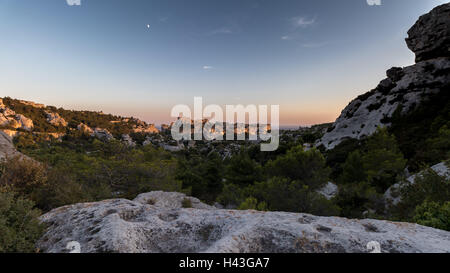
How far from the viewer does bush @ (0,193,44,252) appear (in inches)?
95.8

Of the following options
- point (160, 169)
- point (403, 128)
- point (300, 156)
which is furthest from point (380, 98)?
point (160, 169)

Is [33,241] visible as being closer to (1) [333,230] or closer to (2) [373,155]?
(1) [333,230]

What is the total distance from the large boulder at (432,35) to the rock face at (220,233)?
53.9 m

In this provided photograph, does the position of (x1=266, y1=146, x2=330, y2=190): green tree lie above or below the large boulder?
below

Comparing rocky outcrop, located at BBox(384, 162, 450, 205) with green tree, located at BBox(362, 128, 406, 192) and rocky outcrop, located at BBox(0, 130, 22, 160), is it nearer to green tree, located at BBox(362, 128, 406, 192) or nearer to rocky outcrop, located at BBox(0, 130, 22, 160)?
green tree, located at BBox(362, 128, 406, 192)

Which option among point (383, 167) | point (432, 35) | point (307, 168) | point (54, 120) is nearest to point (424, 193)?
point (307, 168)

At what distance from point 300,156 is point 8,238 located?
1402cm

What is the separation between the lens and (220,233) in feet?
9.50

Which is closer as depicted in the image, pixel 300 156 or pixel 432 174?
pixel 432 174

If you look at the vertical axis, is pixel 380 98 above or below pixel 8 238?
above

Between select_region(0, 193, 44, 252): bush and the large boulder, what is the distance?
192 feet

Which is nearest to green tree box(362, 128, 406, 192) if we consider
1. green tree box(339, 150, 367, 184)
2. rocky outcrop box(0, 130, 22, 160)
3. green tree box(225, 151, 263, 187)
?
green tree box(339, 150, 367, 184)

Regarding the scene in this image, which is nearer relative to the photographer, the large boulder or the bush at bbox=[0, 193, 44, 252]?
the bush at bbox=[0, 193, 44, 252]

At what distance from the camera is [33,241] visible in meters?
2.82
